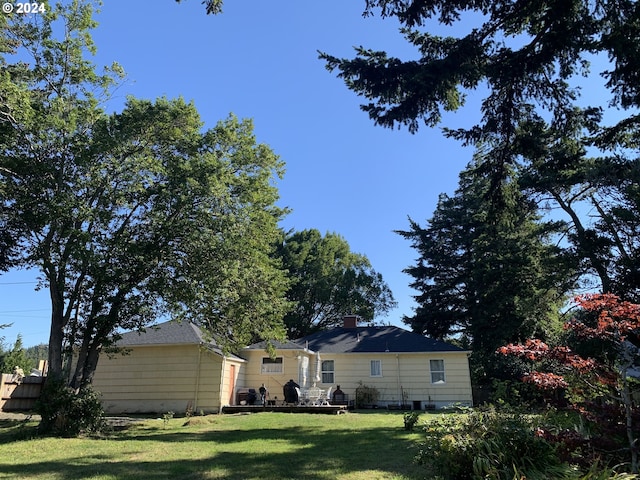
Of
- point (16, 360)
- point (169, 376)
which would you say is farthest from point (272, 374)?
point (16, 360)

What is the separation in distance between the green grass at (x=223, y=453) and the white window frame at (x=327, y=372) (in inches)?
347

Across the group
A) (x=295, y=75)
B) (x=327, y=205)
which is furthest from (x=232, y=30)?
(x=327, y=205)

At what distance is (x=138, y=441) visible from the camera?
32.0 feet

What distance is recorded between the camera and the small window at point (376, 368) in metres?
21.0

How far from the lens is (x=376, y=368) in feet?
69.3

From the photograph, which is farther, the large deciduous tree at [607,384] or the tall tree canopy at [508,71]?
the tall tree canopy at [508,71]

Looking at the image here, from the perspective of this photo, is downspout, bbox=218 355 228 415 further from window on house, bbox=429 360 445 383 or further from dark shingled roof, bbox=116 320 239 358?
window on house, bbox=429 360 445 383

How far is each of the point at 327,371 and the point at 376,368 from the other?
2500mm

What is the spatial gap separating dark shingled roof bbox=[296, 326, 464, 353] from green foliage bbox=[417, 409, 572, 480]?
15.0 meters

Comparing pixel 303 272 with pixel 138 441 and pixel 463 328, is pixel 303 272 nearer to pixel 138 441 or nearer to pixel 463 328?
pixel 463 328

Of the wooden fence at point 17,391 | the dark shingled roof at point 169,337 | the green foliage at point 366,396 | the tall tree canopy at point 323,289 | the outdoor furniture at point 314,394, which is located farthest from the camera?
the tall tree canopy at point 323,289

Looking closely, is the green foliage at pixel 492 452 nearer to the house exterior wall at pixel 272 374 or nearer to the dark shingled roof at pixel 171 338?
the dark shingled roof at pixel 171 338

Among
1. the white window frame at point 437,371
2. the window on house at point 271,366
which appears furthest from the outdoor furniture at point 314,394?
the white window frame at point 437,371

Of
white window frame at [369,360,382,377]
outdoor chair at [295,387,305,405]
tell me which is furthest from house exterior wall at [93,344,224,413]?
white window frame at [369,360,382,377]
